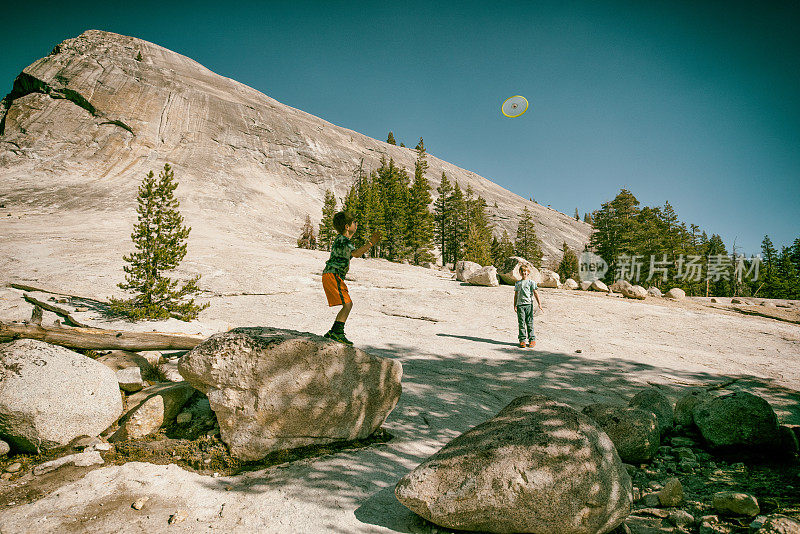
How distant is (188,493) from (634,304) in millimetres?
16985

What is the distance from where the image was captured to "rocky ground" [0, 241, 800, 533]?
258 centimetres

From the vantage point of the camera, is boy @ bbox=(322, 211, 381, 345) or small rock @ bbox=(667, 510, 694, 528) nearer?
small rock @ bbox=(667, 510, 694, 528)

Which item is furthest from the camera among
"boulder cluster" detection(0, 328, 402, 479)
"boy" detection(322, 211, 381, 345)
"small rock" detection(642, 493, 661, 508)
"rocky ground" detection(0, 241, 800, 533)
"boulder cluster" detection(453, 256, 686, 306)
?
"boulder cluster" detection(453, 256, 686, 306)

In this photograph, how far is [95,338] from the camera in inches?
187

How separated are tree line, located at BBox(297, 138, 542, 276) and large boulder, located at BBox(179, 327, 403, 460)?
2706 cm

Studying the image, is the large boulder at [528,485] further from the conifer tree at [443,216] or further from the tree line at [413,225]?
the conifer tree at [443,216]

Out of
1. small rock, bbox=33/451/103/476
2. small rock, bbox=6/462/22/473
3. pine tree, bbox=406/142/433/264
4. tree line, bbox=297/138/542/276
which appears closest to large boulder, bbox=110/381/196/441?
small rock, bbox=33/451/103/476

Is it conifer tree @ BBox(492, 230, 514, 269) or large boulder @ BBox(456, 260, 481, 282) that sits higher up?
conifer tree @ BBox(492, 230, 514, 269)

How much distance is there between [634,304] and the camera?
1480cm

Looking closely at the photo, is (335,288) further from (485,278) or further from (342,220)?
(485,278)

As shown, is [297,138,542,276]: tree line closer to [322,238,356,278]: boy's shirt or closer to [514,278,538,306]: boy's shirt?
[514,278,538,306]: boy's shirt

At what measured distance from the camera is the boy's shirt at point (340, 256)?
4547 millimetres

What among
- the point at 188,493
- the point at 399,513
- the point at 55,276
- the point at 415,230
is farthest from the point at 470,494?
the point at 415,230

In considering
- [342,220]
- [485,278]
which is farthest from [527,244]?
[342,220]
